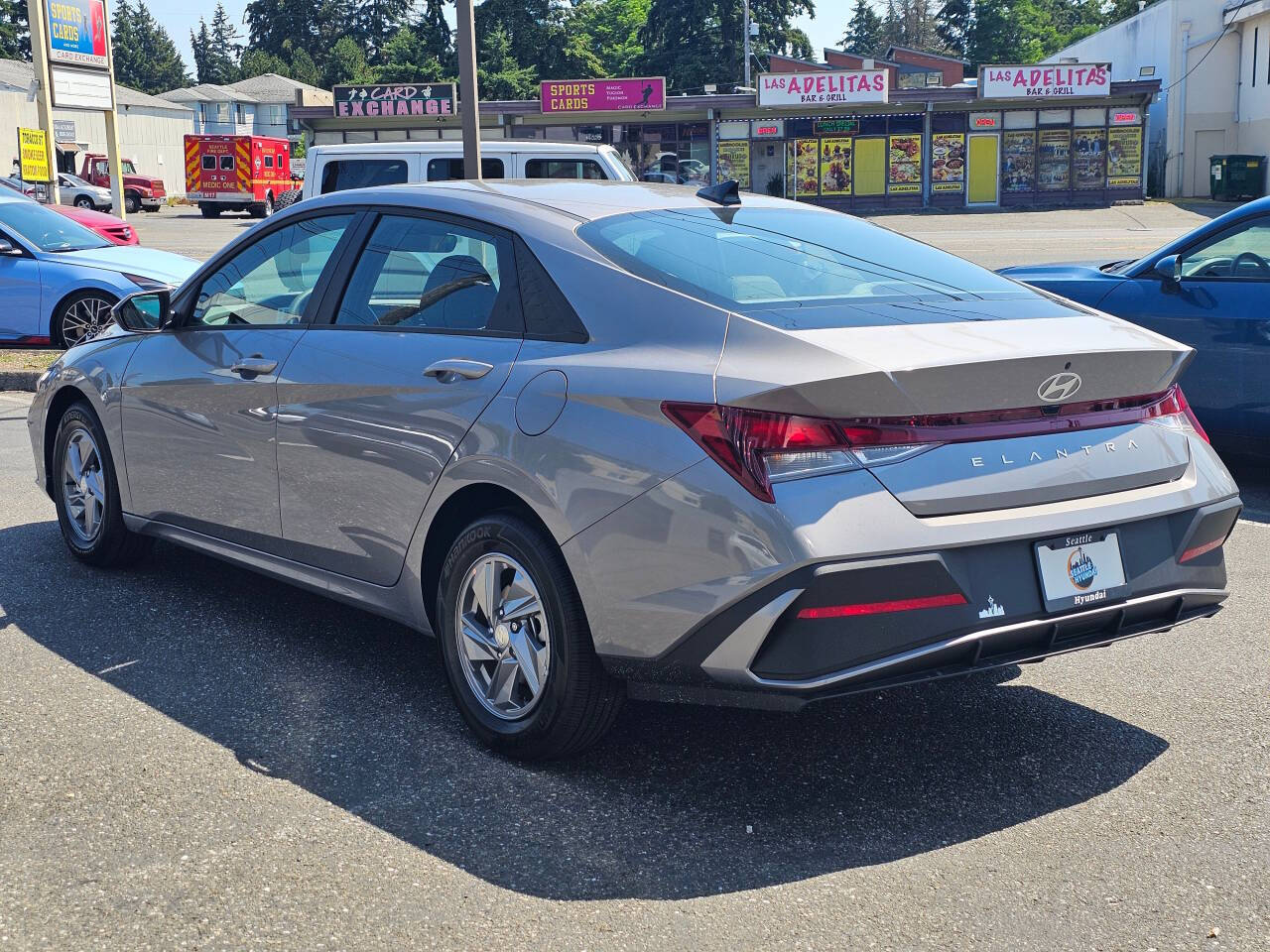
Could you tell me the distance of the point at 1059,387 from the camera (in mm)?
3562

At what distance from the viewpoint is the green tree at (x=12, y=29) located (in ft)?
340

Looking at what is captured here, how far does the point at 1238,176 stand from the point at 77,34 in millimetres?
35746

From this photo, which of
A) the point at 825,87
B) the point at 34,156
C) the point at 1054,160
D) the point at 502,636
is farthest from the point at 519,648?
the point at 1054,160

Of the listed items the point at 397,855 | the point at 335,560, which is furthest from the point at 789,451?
the point at 335,560

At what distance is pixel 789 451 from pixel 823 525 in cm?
20

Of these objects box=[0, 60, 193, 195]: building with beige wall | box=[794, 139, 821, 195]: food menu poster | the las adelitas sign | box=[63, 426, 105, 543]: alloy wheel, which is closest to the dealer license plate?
box=[63, 426, 105, 543]: alloy wheel

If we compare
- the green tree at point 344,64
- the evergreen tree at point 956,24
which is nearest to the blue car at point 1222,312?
the green tree at point 344,64

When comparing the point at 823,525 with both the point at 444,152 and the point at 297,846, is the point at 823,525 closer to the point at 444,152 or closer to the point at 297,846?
the point at 297,846

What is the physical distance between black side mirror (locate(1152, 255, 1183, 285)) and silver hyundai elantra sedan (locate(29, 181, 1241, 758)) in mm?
3620

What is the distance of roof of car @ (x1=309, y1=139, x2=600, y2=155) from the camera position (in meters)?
13.5

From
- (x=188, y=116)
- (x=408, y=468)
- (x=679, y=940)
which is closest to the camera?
(x=679, y=940)

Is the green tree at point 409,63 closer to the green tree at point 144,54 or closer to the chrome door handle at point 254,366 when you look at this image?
the green tree at point 144,54

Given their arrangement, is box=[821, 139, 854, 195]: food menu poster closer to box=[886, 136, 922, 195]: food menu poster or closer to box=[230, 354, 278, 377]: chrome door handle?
box=[886, 136, 922, 195]: food menu poster

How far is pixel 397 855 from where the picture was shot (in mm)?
3406
